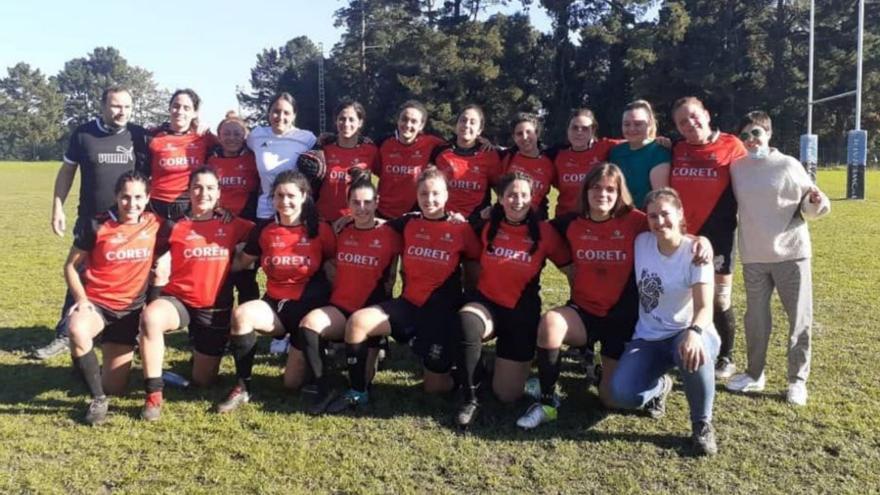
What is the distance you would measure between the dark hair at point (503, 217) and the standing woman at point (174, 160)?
95.8 inches

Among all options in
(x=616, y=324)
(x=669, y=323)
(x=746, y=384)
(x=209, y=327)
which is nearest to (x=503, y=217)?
(x=616, y=324)

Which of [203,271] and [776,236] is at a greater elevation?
[776,236]

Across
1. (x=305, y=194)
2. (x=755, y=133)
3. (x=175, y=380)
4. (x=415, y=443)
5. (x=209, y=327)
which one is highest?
(x=755, y=133)

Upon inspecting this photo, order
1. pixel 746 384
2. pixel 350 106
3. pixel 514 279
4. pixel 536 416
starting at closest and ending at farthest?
1. pixel 536 416
2. pixel 514 279
3. pixel 746 384
4. pixel 350 106

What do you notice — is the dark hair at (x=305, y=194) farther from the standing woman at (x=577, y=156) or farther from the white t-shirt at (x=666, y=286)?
the white t-shirt at (x=666, y=286)

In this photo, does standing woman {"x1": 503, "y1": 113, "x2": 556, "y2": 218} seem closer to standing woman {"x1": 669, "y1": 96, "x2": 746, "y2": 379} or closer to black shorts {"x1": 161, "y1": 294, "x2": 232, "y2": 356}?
standing woman {"x1": 669, "y1": 96, "x2": 746, "y2": 379}

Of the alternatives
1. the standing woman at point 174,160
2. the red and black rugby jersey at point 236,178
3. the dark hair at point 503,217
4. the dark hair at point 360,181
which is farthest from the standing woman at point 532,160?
the standing woman at point 174,160

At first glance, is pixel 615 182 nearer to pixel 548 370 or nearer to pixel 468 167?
pixel 548 370

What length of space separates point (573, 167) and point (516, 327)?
1.53m

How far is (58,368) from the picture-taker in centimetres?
533

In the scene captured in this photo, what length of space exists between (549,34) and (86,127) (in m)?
47.4

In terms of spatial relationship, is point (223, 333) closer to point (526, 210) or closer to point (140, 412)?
point (140, 412)

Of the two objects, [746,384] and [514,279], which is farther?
[746,384]

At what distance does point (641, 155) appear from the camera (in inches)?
201
